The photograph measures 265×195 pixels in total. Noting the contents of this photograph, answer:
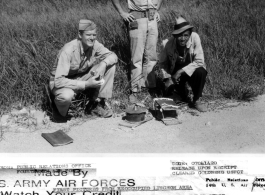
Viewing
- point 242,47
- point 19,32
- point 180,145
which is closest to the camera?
point 180,145

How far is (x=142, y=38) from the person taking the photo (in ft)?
18.2

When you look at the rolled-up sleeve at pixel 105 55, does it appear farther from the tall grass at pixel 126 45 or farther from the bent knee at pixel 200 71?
the bent knee at pixel 200 71

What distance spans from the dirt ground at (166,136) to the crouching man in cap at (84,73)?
1.06ft

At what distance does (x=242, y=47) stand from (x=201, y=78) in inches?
69.7

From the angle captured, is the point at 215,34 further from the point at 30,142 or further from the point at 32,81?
the point at 30,142

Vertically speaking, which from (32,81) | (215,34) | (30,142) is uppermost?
(215,34)

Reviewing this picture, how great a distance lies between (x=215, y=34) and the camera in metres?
6.89

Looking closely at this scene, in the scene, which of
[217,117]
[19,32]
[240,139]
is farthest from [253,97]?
[19,32]

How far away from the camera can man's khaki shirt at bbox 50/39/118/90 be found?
15.8ft

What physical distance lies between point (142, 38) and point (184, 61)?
0.69 m

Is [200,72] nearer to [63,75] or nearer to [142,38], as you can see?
[142,38]

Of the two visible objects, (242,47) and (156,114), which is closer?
(156,114)

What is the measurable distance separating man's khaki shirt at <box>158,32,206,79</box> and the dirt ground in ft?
2.07

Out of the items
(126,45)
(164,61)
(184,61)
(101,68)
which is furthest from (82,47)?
(126,45)
